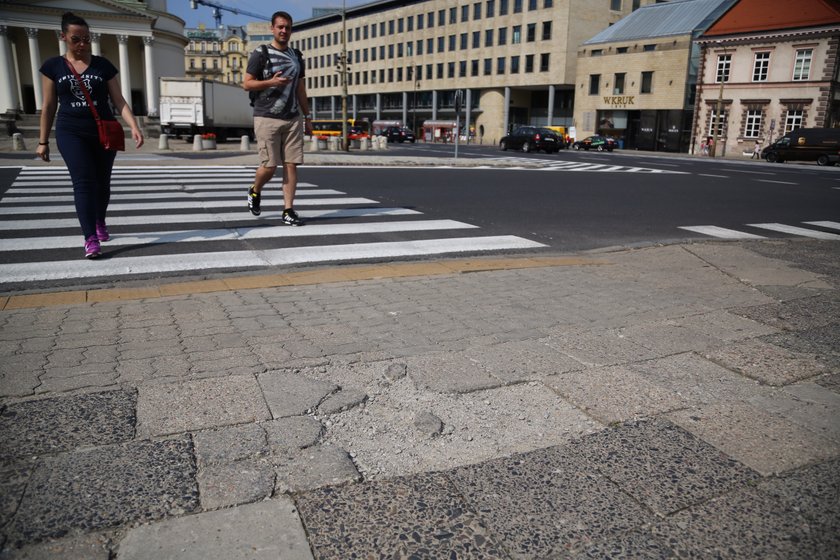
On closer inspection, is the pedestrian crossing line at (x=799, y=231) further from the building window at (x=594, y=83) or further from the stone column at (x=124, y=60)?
the stone column at (x=124, y=60)

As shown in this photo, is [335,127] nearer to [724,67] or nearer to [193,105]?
[193,105]

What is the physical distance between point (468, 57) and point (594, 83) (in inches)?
765

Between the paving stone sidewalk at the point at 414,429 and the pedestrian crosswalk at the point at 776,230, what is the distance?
13.1 feet

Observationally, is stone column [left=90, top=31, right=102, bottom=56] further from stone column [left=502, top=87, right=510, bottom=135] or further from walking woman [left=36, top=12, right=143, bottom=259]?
walking woman [left=36, top=12, right=143, bottom=259]

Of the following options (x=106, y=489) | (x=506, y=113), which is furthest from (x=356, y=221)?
(x=506, y=113)

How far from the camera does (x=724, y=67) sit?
48.7 m

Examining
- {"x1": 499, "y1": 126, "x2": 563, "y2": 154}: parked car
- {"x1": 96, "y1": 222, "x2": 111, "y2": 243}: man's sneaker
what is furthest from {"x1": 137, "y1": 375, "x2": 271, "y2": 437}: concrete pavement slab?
{"x1": 499, "y1": 126, "x2": 563, "y2": 154}: parked car

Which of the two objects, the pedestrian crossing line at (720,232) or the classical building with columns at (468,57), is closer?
the pedestrian crossing line at (720,232)

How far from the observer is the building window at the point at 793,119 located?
44.8 metres

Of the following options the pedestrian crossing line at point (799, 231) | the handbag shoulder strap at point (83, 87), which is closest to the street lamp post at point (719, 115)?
the pedestrian crossing line at point (799, 231)

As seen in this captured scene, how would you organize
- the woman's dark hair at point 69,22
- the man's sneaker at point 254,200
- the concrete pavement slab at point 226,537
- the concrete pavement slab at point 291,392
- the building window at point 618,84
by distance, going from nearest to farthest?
the concrete pavement slab at point 226,537 < the concrete pavement slab at point 291,392 < the woman's dark hair at point 69,22 < the man's sneaker at point 254,200 < the building window at point 618,84

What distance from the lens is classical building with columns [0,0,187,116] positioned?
51781 millimetres

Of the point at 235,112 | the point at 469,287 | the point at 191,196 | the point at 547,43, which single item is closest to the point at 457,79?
the point at 547,43

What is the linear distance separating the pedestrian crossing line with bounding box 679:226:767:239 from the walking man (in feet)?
17.0
